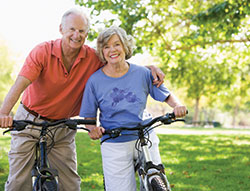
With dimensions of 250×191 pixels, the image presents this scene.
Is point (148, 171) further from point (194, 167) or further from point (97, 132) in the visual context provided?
point (194, 167)

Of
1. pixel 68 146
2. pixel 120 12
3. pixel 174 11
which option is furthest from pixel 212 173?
pixel 174 11

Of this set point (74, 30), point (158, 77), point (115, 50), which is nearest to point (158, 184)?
point (158, 77)

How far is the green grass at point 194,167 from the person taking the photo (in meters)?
6.34

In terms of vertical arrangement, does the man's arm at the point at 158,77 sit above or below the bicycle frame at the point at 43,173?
above

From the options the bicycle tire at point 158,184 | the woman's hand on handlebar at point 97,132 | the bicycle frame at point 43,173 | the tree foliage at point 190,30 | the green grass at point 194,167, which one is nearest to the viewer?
the bicycle tire at point 158,184

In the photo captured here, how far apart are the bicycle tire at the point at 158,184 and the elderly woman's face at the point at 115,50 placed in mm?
1210

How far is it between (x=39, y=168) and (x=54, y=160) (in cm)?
81

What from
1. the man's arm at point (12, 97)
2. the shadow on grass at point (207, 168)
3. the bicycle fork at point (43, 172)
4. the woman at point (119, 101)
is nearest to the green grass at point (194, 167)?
the shadow on grass at point (207, 168)

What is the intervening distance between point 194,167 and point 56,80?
5.11 metres

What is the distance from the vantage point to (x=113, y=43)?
11.5 feet

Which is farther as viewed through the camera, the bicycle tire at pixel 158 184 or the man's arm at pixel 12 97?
the man's arm at pixel 12 97

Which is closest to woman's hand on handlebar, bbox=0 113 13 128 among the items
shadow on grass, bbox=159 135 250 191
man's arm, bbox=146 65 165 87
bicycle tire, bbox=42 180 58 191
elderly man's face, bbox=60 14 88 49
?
bicycle tire, bbox=42 180 58 191

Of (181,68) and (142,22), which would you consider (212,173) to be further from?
(181,68)

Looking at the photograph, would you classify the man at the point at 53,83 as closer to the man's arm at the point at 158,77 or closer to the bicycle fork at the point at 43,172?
the man's arm at the point at 158,77
